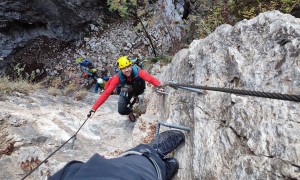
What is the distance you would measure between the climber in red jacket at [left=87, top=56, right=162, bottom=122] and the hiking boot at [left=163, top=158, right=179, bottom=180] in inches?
90.4

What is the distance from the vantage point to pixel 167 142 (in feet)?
13.5

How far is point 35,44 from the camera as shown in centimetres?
1625

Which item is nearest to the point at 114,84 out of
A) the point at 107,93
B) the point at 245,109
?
the point at 107,93

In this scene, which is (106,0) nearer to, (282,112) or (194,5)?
(194,5)

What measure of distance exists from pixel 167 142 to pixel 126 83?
272 cm

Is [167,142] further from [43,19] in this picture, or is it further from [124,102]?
[43,19]

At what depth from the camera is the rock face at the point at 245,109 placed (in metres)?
2.50

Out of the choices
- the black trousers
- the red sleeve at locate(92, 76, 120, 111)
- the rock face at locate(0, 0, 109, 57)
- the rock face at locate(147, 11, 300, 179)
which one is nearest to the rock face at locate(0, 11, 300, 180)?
the rock face at locate(147, 11, 300, 179)

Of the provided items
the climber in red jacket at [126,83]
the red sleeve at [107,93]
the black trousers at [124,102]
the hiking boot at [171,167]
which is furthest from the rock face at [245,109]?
the black trousers at [124,102]

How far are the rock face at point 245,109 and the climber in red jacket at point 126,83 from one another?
1.31 m

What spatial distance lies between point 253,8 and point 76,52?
1105cm

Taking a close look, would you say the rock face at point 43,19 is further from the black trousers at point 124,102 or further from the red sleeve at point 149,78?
the red sleeve at point 149,78

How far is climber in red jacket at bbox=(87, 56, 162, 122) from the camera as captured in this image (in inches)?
227

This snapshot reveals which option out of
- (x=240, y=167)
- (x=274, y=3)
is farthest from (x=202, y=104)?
(x=274, y=3)
